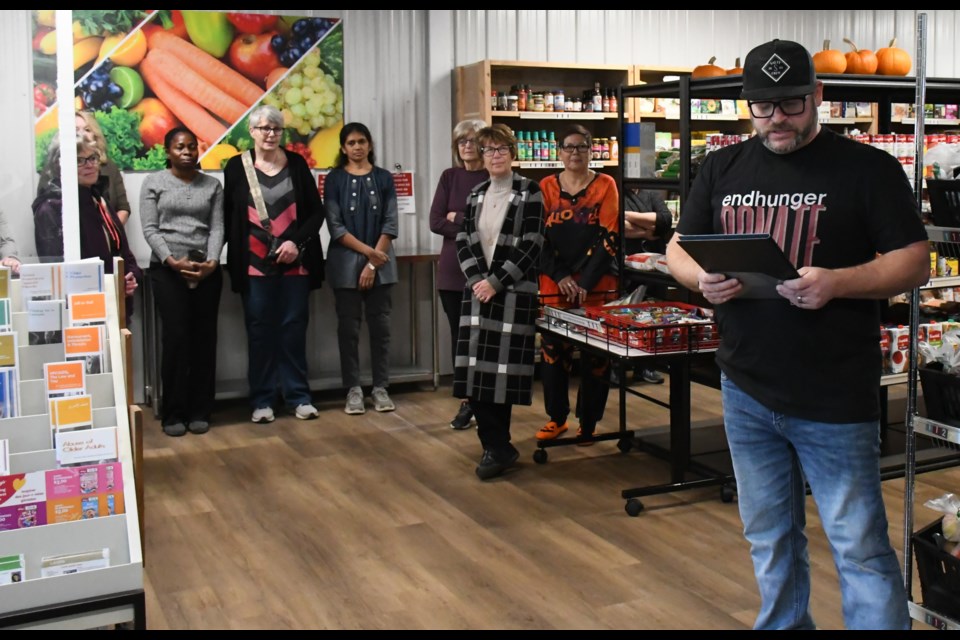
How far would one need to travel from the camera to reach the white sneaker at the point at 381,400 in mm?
6348

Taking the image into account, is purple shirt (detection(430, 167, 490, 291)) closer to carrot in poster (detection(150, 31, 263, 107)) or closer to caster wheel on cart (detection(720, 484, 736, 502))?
carrot in poster (detection(150, 31, 263, 107))

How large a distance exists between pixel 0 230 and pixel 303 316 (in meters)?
3.04

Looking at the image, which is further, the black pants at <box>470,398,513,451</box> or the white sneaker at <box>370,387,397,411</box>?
the white sneaker at <box>370,387,397,411</box>

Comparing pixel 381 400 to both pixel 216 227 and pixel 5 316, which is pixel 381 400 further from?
pixel 5 316

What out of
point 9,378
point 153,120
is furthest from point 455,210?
point 9,378

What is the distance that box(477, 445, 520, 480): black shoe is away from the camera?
489 centimetres

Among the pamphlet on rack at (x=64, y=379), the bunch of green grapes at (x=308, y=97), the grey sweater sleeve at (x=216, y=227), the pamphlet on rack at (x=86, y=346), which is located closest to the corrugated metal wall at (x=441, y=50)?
the bunch of green grapes at (x=308, y=97)

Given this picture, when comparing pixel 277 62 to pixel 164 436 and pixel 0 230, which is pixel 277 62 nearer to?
pixel 164 436

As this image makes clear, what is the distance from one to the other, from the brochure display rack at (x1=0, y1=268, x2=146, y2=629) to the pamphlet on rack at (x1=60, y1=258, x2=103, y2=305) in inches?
10.4

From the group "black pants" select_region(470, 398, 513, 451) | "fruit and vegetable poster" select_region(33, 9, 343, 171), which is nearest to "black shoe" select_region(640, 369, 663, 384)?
"black pants" select_region(470, 398, 513, 451)

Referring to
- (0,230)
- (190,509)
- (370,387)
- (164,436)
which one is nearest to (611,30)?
(370,387)

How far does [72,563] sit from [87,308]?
904 millimetres

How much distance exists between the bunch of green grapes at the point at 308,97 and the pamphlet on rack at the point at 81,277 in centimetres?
341

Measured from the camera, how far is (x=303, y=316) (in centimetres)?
623
